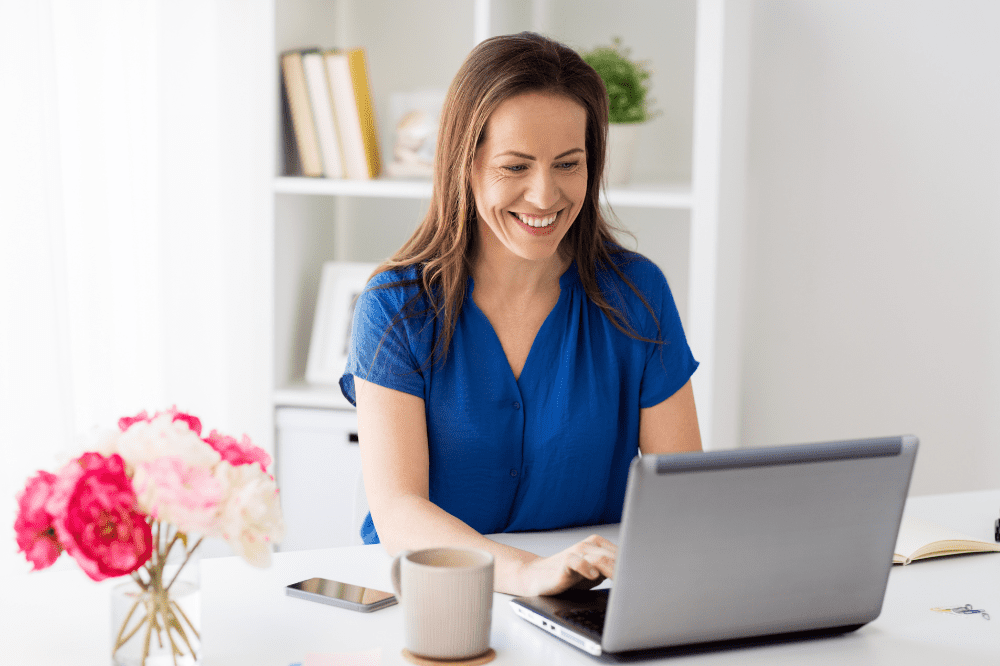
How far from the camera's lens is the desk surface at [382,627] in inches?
38.5

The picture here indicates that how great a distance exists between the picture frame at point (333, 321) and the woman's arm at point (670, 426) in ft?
3.69

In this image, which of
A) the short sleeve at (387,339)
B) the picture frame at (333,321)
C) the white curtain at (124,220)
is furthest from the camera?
the picture frame at (333,321)

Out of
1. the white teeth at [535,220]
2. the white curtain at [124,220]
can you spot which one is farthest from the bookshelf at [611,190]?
the white teeth at [535,220]

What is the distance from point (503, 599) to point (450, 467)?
42 cm

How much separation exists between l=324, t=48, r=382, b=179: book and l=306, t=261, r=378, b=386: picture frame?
26cm

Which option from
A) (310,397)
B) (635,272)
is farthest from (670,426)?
(310,397)

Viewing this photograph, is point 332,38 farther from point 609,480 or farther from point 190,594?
point 190,594

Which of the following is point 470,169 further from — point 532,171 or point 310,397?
point 310,397

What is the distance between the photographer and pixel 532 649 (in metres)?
0.98

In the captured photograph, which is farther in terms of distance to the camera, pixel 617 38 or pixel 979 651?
pixel 617 38

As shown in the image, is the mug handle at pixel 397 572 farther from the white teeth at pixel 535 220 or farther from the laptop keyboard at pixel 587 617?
the white teeth at pixel 535 220

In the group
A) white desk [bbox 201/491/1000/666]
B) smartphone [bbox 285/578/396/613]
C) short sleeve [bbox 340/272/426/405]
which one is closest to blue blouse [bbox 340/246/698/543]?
short sleeve [bbox 340/272/426/405]

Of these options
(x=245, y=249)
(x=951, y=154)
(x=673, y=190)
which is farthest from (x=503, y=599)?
(x=951, y=154)

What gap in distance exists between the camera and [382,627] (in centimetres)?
103
